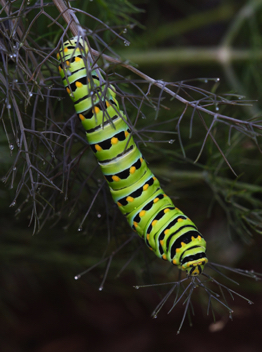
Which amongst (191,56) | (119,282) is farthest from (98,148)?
(191,56)

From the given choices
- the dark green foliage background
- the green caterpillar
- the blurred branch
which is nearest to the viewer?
the green caterpillar

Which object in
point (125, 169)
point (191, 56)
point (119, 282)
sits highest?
point (191, 56)

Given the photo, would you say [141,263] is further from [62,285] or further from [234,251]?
[234,251]

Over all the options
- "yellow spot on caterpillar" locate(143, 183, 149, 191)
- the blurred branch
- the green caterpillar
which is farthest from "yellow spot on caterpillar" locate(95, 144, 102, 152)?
the blurred branch

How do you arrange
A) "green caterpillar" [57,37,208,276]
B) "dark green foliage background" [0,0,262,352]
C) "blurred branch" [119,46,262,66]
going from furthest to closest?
"blurred branch" [119,46,262,66] → "dark green foliage background" [0,0,262,352] → "green caterpillar" [57,37,208,276]

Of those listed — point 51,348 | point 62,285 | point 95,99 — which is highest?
point 95,99

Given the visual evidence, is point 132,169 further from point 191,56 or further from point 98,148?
point 191,56

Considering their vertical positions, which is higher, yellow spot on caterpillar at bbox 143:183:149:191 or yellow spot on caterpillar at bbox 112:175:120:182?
yellow spot on caterpillar at bbox 112:175:120:182

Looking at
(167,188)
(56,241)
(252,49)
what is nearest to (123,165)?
(167,188)

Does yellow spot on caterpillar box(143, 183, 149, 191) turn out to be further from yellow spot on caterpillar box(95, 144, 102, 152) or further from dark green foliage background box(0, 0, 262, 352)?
dark green foliage background box(0, 0, 262, 352)
